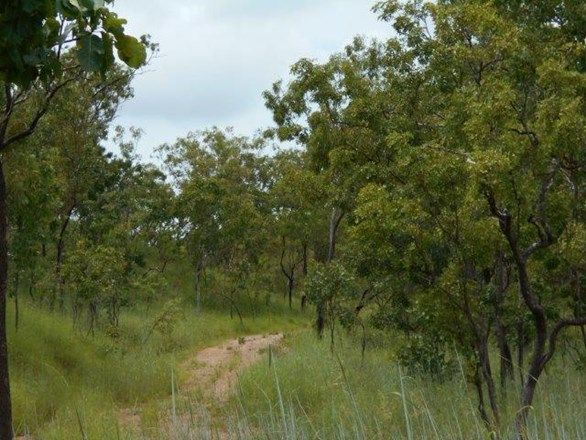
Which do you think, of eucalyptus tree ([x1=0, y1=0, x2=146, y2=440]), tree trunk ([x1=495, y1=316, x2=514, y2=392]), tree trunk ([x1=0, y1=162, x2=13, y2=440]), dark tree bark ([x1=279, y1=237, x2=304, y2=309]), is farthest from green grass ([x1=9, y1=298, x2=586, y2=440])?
dark tree bark ([x1=279, y1=237, x2=304, y2=309])

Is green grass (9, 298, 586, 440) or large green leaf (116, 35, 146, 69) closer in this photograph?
large green leaf (116, 35, 146, 69)

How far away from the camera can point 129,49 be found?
2.58 meters

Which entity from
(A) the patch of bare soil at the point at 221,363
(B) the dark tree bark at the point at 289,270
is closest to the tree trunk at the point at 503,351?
(A) the patch of bare soil at the point at 221,363

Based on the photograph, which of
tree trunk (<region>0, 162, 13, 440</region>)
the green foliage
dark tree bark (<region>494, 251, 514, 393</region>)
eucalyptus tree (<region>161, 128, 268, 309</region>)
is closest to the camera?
the green foliage

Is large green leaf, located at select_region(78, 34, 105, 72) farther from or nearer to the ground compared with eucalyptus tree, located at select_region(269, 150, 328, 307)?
nearer to the ground

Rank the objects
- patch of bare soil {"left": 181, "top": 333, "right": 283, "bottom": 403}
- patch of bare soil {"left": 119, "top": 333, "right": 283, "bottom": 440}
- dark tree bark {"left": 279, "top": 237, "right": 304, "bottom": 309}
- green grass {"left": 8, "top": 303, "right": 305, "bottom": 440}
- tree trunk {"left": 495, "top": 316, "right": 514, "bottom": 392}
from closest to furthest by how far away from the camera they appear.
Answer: tree trunk {"left": 495, "top": 316, "right": 514, "bottom": 392}, green grass {"left": 8, "top": 303, "right": 305, "bottom": 440}, patch of bare soil {"left": 119, "top": 333, "right": 283, "bottom": 440}, patch of bare soil {"left": 181, "top": 333, "right": 283, "bottom": 403}, dark tree bark {"left": 279, "top": 237, "right": 304, "bottom": 309}

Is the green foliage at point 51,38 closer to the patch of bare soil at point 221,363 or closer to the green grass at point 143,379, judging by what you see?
the green grass at point 143,379

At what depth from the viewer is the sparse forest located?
432cm

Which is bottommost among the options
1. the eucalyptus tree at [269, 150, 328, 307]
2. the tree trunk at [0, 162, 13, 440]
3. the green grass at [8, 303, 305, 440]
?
the green grass at [8, 303, 305, 440]

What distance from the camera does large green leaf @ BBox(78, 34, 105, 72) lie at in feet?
8.17

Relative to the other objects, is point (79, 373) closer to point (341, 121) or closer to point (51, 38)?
point (341, 121)

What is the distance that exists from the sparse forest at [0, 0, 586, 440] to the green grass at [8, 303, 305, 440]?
0.06 meters

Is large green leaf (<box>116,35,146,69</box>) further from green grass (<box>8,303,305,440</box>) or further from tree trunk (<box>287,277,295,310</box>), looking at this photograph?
tree trunk (<box>287,277,295,310</box>)

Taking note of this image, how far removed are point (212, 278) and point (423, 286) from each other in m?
20.8
